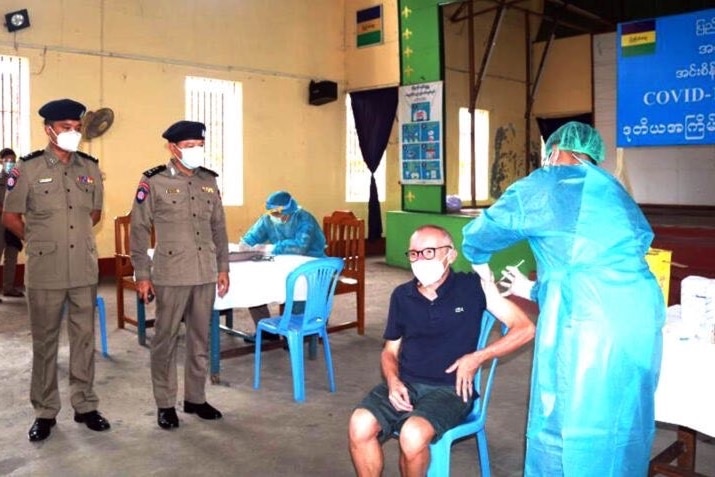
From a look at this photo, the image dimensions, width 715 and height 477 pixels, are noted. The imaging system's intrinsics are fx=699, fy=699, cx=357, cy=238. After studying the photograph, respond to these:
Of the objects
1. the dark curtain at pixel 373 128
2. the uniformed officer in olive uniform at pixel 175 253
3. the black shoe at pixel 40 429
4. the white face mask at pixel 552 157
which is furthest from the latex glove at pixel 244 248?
the dark curtain at pixel 373 128

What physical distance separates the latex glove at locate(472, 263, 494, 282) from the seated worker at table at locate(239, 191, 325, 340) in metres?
2.41

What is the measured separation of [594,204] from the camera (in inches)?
76.8

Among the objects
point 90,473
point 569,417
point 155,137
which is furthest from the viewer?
point 155,137

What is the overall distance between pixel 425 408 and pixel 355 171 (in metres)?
8.11

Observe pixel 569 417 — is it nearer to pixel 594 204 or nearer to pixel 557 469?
pixel 557 469

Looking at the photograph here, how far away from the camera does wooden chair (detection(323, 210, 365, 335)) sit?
5086mm

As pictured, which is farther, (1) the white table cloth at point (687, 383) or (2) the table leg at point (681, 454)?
(2) the table leg at point (681, 454)

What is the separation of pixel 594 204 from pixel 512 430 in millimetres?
1647

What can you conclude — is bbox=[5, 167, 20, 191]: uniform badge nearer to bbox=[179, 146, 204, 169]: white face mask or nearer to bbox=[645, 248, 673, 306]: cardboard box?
bbox=[179, 146, 204, 169]: white face mask

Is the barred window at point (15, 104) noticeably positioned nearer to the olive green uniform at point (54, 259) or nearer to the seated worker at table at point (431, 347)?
the olive green uniform at point (54, 259)

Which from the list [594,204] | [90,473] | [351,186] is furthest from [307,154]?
[594,204]

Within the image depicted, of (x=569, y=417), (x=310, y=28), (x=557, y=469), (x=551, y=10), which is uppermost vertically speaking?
(x=551, y=10)

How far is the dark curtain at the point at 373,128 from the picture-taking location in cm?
963

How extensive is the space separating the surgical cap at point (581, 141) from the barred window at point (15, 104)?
631cm
